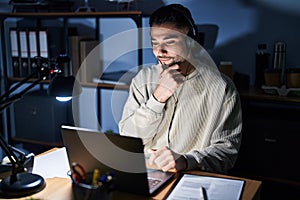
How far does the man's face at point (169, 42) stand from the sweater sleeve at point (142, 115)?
0.63ft

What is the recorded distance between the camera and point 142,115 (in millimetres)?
1696

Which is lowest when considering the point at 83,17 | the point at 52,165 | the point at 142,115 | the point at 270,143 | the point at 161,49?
the point at 270,143

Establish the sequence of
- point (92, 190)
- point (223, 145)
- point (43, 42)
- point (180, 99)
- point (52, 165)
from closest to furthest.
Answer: point (92, 190)
point (52, 165)
point (223, 145)
point (180, 99)
point (43, 42)

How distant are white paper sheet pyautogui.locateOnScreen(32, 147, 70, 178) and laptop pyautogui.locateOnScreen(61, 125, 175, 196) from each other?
185 millimetres

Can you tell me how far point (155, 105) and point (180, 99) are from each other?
162 mm

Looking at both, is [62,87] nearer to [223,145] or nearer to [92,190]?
[92,190]

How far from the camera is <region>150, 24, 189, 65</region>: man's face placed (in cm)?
169

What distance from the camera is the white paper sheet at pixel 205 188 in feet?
3.76

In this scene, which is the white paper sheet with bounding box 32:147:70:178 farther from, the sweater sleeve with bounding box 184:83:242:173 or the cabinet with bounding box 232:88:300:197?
the cabinet with bounding box 232:88:300:197

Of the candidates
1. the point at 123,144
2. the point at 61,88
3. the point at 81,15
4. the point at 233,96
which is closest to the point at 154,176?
the point at 123,144

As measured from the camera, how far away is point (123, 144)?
1.09 meters

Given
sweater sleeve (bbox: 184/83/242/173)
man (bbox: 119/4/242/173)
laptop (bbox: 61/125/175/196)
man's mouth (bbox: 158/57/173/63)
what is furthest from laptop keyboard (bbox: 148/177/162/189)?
man's mouth (bbox: 158/57/173/63)

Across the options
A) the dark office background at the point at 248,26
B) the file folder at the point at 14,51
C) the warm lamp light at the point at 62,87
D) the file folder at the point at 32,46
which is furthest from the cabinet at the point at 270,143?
the file folder at the point at 14,51

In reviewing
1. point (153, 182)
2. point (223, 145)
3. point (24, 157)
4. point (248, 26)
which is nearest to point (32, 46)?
point (248, 26)
